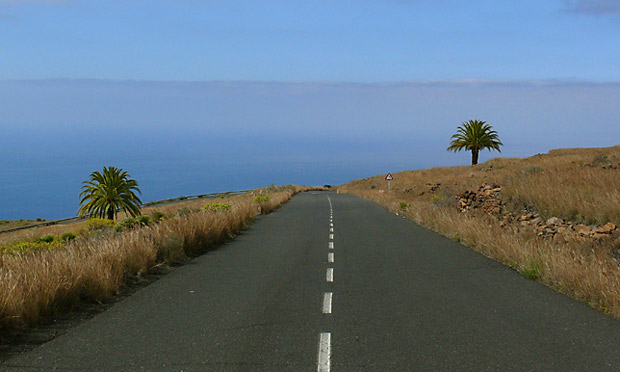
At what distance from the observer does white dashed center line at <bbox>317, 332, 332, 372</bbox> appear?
4.98 m

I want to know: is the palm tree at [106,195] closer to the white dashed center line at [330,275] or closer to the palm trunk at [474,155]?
the white dashed center line at [330,275]

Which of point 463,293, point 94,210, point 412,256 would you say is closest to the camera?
point 463,293

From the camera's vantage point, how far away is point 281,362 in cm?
513

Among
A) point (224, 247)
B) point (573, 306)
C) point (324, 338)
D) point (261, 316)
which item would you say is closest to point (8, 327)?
point (261, 316)

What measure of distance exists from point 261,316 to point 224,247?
315 inches

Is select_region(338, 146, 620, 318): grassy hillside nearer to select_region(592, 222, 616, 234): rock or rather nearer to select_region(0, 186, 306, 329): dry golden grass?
select_region(592, 222, 616, 234): rock

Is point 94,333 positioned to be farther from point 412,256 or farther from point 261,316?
point 412,256

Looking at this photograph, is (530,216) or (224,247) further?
(530,216)

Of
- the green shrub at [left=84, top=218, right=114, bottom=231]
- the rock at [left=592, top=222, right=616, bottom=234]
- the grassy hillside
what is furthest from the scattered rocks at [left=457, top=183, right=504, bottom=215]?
the green shrub at [left=84, top=218, right=114, bottom=231]

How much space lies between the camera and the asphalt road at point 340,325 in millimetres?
5172

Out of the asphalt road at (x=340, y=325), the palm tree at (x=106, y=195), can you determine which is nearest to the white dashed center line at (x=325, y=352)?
the asphalt road at (x=340, y=325)

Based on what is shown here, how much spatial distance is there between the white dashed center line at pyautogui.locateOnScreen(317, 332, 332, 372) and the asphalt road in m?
0.02

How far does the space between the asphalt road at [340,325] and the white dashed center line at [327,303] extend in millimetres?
15

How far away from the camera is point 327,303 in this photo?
25.1 feet
